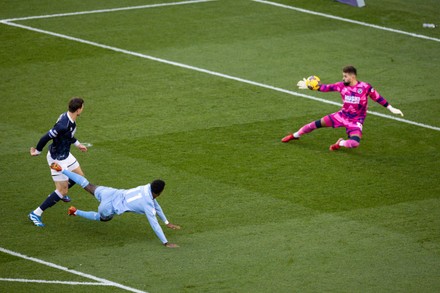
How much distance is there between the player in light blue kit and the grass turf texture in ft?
1.17

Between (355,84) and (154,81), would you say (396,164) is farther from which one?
(154,81)

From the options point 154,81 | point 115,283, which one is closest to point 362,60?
point 154,81

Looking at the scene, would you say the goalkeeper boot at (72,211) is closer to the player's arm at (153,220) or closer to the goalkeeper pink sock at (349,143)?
the player's arm at (153,220)

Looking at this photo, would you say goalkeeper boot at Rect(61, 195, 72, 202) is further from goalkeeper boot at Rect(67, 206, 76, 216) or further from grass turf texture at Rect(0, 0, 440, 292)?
goalkeeper boot at Rect(67, 206, 76, 216)

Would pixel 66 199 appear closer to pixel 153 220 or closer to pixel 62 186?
pixel 62 186

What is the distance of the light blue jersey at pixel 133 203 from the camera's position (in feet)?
51.2

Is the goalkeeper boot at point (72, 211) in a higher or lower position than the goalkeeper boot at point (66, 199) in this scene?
higher

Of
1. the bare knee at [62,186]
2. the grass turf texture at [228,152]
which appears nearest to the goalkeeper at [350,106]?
the grass turf texture at [228,152]

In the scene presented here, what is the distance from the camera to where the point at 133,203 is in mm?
15781

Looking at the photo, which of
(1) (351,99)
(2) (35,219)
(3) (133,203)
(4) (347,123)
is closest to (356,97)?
(1) (351,99)

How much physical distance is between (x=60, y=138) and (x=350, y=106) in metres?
6.17

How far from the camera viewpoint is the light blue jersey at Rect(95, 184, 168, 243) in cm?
1560

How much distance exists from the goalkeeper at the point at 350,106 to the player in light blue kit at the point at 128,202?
4.97 m

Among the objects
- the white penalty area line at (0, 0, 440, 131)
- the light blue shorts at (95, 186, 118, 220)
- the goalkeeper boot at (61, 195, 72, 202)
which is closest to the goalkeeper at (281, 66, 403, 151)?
the white penalty area line at (0, 0, 440, 131)
